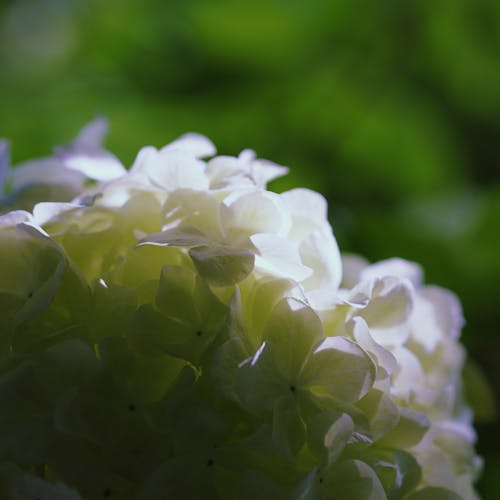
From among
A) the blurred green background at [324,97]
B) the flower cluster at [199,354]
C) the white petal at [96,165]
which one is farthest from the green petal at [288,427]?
the blurred green background at [324,97]

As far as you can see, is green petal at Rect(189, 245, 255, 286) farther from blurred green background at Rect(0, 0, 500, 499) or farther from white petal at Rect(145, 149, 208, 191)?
blurred green background at Rect(0, 0, 500, 499)

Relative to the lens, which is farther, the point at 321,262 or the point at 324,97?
the point at 324,97

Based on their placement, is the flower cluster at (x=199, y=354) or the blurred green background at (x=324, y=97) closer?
the flower cluster at (x=199, y=354)

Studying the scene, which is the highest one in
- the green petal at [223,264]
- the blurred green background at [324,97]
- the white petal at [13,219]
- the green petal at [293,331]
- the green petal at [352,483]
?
the green petal at [223,264]

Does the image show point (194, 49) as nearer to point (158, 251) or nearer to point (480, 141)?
point (480, 141)

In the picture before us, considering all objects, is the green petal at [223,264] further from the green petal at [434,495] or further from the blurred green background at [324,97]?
the blurred green background at [324,97]

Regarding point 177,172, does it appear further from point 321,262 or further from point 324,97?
point 324,97

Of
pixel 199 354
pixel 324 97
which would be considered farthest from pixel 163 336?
pixel 324 97
